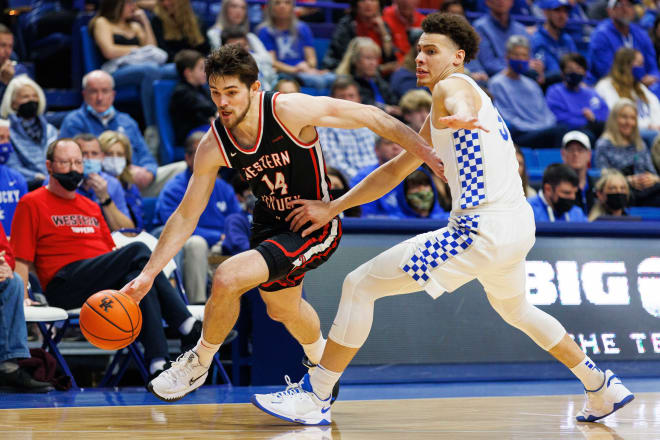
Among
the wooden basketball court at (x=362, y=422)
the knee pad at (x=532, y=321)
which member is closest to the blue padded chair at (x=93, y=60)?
the wooden basketball court at (x=362, y=422)

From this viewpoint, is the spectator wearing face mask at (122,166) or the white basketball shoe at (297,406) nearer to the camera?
the white basketball shoe at (297,406)

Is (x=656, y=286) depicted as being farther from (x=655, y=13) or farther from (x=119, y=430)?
(x=655, y=13)

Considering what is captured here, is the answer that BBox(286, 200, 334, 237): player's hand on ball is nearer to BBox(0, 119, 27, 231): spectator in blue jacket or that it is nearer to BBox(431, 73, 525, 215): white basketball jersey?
BBox(431, 73, 525, 215): white basketball jersey

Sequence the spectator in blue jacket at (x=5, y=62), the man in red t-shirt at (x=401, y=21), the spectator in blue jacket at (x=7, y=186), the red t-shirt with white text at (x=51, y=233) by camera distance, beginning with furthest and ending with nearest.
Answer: the man in red t-shirt at (x=401, y=21), the spectator in blue jacket at (x=5, y=62), the spectator in blue jacket at (x=7, y=186), the red t-shirt with white text at (x=51, y=233)

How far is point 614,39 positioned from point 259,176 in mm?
9482

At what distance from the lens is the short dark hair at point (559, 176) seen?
8.45 metres

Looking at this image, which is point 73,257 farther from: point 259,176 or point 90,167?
point 259,176

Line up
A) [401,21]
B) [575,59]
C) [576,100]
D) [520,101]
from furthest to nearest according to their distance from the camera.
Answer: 1. [401,21]
2. [576,100]
3. [575,59]
4. [520,101]

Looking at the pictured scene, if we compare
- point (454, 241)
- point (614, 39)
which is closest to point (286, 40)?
point (614, 39)

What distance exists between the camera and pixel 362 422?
468 cm

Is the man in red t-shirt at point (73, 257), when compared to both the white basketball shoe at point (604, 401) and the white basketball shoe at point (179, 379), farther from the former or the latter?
the white basketball shoe at point (604, 401)

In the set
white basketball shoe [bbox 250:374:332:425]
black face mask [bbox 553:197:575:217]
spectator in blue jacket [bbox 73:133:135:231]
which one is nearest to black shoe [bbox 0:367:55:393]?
spectator in blue jacket [bbox 73:133:135:231]

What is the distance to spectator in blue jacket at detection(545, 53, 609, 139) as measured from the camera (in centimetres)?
1156

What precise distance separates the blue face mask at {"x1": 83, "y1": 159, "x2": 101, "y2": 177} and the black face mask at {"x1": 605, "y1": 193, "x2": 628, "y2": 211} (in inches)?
184
